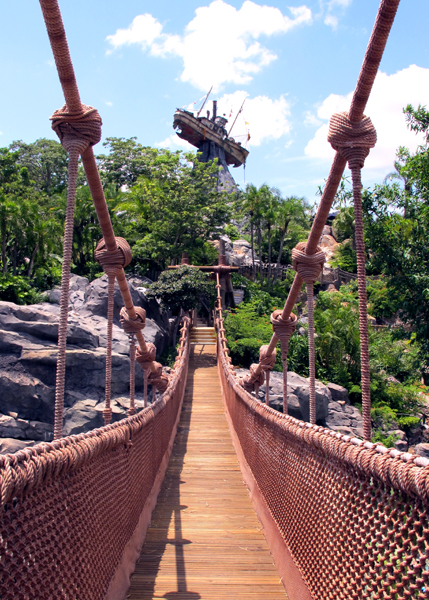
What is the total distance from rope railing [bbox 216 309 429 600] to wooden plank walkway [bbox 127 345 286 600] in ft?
0.67

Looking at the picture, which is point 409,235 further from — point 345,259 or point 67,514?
point 345,259

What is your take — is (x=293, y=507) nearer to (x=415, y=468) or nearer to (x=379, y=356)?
(x=415, y=468)

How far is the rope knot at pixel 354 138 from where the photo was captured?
A: 224 cm

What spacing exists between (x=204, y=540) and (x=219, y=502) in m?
0.78

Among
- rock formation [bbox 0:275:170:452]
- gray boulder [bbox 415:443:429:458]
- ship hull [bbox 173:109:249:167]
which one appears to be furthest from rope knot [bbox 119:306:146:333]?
ship hull [bbox 173:109:249:167]

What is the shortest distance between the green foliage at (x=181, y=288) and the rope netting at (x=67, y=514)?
35.4ft

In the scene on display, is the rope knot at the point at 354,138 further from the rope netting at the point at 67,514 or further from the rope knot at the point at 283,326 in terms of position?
the rope knot at the point at 283,326

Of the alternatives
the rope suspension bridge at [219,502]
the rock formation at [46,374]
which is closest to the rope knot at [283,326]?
the rope suspension bridge at [219,502]

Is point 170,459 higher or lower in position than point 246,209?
lower

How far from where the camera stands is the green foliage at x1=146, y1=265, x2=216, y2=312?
13.4 m

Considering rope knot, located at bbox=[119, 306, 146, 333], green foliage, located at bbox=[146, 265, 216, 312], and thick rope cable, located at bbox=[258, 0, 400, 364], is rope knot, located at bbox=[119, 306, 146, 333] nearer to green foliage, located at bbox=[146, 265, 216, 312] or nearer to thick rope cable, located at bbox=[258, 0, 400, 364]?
thick rope cable, located at bbox=[258, 0, 400, 364]

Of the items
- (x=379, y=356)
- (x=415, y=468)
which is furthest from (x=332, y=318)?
(x=415, y=468)

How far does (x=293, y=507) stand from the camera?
2281 millimetres

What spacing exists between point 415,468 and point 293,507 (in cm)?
133
